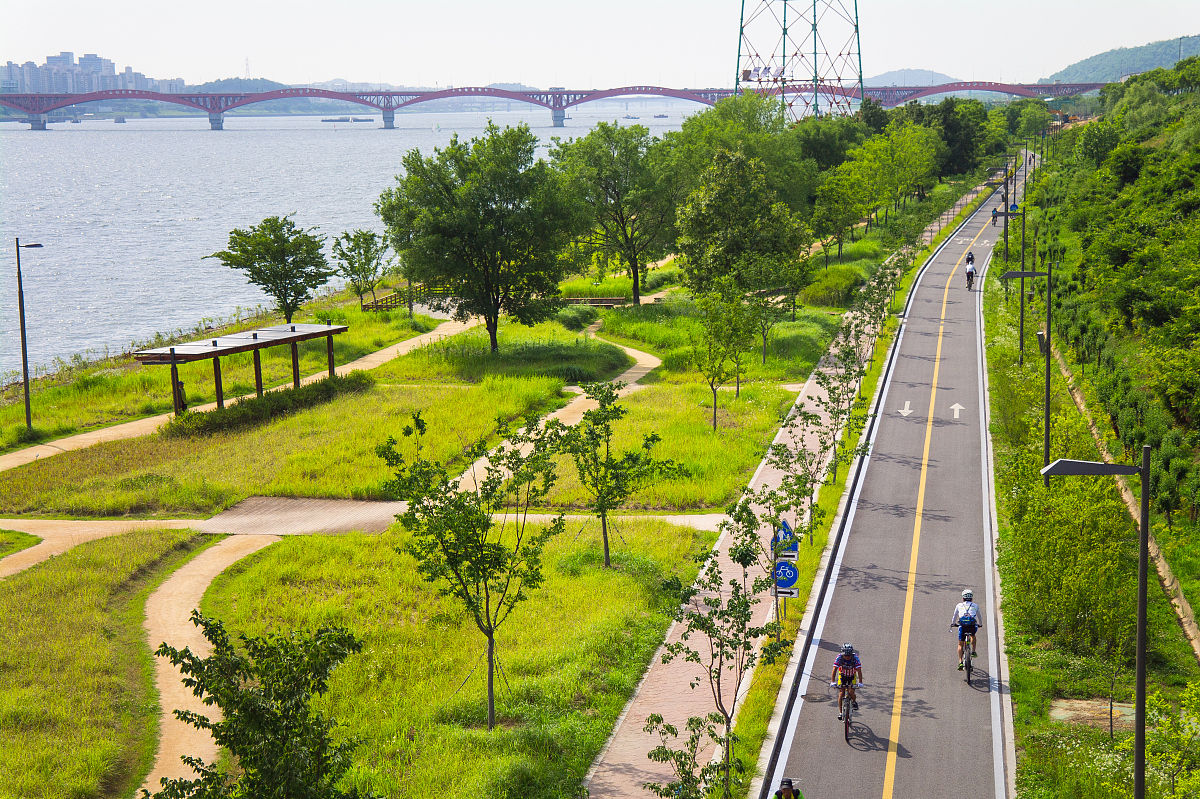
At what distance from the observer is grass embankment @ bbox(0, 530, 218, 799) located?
15719 mm

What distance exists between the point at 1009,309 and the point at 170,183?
154 metres

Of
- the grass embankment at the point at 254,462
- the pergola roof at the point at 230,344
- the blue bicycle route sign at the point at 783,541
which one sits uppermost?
the pergola roof at the point at 230,344

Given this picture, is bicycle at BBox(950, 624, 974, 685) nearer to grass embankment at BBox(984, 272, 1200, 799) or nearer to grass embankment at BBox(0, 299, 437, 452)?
grass embankment at BBox(984, 272, 1200, 799)

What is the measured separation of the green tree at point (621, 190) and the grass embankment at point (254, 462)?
24550 millimetres

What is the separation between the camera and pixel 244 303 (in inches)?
3014

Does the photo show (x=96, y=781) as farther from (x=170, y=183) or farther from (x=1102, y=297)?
(x=170, y=183)

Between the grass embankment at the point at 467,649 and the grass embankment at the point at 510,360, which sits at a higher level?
the grass embankment at the point at 510,360

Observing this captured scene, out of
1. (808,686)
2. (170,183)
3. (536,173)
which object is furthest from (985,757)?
(170,183)

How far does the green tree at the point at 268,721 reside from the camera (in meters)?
9.84

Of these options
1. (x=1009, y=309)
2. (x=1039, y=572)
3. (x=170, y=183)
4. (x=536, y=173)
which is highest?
(x=170, y=183)

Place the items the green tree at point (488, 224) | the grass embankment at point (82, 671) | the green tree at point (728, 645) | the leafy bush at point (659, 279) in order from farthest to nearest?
the leafy bush at point (659, 279)
the green tree at point (488, 224)
the grass embankment at point (82, 671)
the green tree at point (728, 645)

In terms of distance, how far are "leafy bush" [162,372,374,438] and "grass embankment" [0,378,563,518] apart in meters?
0.72

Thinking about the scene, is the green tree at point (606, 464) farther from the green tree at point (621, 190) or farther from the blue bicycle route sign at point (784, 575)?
the green tree at point (621, 190)

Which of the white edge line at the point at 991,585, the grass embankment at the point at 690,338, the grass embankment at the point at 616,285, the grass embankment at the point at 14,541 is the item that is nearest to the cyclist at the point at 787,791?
the white edge line at the point at 991,585
